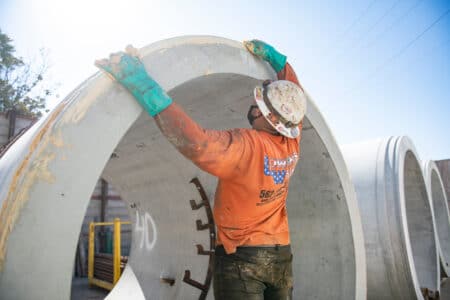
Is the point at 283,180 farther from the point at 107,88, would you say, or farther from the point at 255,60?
the point at 107,88

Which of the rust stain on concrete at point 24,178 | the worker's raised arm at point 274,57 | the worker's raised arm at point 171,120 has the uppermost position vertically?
the worker's raised arm at point 274,57

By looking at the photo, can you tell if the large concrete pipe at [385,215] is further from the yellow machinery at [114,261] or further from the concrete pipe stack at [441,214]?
the yellow machinery at [114,261]

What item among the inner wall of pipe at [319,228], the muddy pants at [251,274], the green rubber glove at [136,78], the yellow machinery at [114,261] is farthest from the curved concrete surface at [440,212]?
the green rubber glove at [136,78]

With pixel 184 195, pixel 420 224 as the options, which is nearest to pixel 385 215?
pixel 420 224

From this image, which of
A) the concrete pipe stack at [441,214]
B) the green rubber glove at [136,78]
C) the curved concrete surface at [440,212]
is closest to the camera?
the green rubber glove at [136,78]

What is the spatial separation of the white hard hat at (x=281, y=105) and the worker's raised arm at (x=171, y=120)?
0.33 metres

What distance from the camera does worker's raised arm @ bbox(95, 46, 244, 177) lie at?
1.60 meters

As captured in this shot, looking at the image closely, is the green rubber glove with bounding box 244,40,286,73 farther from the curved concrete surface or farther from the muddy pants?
the curved concrete surface

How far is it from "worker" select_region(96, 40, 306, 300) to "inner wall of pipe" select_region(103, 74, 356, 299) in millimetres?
351

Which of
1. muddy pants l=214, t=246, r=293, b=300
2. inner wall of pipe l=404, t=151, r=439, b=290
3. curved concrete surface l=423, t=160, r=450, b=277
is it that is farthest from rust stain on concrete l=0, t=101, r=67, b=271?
curved concrete surface l=423, t=160, r=450, b=277

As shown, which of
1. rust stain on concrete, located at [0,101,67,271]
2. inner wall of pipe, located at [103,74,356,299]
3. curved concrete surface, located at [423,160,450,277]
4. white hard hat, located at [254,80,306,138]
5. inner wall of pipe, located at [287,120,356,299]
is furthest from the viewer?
curved concrete surface, located at [423,160,450,277]

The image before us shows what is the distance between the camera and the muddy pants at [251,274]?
1.97 metres

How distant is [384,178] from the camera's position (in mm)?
4727

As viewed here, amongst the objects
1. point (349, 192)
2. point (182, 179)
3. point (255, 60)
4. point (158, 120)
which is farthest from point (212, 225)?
point (158, 120)
